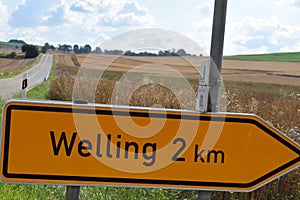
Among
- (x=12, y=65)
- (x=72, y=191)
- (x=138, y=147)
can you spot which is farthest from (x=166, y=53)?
(x=12, y=65)

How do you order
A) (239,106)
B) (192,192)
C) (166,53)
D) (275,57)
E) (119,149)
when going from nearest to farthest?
(119,149), (166,53), (192,192), (239,106), (275,57)

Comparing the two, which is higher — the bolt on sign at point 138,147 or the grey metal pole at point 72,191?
the bolt on sign at point 138,147

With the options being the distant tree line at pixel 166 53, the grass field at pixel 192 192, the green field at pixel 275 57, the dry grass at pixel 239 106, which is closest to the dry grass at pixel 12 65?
→ the green field at pixel 275 57

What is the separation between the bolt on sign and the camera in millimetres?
2035

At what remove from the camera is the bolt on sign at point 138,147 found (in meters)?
2.04

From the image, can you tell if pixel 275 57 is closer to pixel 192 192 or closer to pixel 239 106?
pixel 239 106

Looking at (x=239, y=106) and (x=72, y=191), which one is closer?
(x=72, y=191)

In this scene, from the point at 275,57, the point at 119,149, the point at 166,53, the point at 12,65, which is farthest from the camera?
the point at 12,65

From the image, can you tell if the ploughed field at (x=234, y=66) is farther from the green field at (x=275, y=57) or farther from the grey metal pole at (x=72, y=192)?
the green field at (x=275, y=57)

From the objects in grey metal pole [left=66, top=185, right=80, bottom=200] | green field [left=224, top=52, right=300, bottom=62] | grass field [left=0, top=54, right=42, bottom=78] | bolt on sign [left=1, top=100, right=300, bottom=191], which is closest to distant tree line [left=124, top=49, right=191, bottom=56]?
bolt on sign [left=1, top=100, right=300, bottom=191]

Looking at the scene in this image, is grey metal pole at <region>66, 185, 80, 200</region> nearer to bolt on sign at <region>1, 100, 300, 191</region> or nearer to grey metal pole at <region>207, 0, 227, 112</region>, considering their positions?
bolt on sign at <region>1, 100, 300, 191</region>

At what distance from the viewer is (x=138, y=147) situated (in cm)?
214

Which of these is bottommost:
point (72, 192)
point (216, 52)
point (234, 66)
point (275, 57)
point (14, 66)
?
point (72, 192)

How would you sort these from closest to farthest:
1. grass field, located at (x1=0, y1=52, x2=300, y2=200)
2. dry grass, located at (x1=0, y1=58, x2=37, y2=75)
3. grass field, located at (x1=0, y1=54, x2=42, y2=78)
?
1. grass field, located at (x1=0, y1=52, x2=300, y2=200)
2. grass field, located at (x1=0, y1=54, x2=42, y2=78)
3. dry grass, located at (x1=0, y1=58, x2=37, y2=75)
